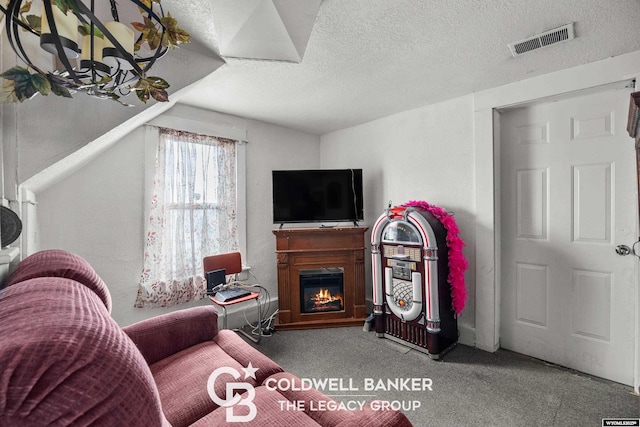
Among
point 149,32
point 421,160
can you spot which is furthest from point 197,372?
point 421,160

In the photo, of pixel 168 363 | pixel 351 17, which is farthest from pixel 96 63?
pixel 168 363

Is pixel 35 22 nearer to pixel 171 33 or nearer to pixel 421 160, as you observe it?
pixel 171 33

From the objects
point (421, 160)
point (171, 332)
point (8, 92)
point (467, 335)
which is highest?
point (421, 160)

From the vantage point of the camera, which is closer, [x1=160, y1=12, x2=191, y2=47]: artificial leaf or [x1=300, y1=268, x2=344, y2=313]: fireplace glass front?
[x1=160, y1=12, x2=191, y2=47]: artificial leaf

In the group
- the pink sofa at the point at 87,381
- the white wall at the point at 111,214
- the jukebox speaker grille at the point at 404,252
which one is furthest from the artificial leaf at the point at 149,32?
the jukebox speaker grille at the point at 404,252

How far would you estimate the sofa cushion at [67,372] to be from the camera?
1.25 ft

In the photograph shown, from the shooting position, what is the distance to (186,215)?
8.75 feet

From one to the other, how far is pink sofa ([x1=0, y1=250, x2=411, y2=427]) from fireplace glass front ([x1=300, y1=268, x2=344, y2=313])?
1.80 m

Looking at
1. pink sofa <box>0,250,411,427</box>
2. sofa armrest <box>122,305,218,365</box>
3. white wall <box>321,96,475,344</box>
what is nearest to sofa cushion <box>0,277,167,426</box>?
pink sofa <box>0,250,411,427</box>

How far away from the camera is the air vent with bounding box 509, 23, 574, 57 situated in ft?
5.16

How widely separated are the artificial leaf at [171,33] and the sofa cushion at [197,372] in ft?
4.64

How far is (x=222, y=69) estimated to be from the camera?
195 cm

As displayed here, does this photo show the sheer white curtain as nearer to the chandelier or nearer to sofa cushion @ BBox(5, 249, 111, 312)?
sofa cushion @ BBox(5, 249, 111, 312)

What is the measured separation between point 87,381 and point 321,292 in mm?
2788
